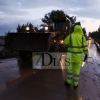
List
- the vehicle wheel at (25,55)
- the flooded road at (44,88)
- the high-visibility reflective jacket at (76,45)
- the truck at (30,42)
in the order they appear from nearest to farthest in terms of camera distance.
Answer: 1. the flooded road at (44,88)
2. the high-visibility reflective jacket at (76,45)
3. the truck at (30,42)
4. the vehicle wheel at (25,55)

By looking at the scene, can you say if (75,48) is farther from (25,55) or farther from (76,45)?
(25,55)

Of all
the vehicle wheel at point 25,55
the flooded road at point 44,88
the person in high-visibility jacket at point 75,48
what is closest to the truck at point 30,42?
the vehicle wheel at point 25,55

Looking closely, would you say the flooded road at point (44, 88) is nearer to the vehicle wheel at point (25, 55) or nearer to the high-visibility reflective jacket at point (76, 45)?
the high-visibility reflective jacket at point (76, 45)

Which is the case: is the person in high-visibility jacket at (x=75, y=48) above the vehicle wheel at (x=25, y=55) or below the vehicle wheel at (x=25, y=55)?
above

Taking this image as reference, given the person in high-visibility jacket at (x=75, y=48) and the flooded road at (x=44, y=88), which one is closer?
the flooded road at (x=44, y=88)

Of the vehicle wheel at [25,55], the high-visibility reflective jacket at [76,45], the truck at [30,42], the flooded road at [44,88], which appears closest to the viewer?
the flooded road at [44,88]

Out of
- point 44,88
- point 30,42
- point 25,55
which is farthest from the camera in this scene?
point 25,55

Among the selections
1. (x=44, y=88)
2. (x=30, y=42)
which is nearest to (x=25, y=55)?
(x=30, y=42)

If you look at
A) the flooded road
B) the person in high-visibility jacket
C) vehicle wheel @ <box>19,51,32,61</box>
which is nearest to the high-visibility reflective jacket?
the person in high-visibility jacket

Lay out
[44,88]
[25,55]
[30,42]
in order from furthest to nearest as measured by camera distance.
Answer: [25,55], [30,42], [44,88]

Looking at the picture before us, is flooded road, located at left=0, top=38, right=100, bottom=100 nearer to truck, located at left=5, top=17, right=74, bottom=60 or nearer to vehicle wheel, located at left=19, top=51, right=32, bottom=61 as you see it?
truck, located at left=5, top=17, right=74, bottom=60

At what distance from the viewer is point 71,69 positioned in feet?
19.0

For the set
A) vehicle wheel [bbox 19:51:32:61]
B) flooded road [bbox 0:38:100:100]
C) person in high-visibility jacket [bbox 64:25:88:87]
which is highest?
person in high-visibility jacket [bbox 64:25:88:87]

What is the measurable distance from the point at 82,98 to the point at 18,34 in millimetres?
5667
